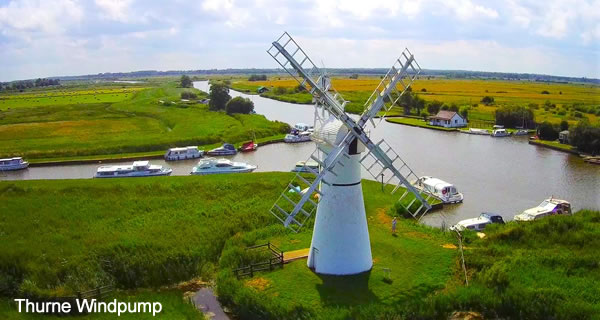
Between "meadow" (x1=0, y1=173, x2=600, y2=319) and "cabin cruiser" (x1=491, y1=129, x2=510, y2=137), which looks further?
"cabin cruiser" (x1=491, y1=129, x2=510, y2=137)

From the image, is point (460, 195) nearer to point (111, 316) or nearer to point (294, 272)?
point (294, 272)

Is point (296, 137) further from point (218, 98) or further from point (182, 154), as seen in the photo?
point (218, 98)

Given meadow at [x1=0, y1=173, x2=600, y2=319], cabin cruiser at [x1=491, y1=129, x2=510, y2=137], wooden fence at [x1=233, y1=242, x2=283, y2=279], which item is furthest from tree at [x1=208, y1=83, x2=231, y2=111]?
wooden fence at [x1=233, y1=242, x2=283, y2=279]

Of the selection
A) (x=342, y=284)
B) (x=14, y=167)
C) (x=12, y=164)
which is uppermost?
(x=342, y=284)

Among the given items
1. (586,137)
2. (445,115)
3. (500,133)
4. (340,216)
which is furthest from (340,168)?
(445,115)

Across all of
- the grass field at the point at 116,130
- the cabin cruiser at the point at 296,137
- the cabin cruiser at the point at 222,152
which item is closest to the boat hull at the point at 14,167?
the grass field at the point at 116,130

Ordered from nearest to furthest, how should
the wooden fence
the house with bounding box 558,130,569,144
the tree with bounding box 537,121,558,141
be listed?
the wooden fence
the house with bounding box 558,130,569,144
the tree with bounding box 537,121,558,141

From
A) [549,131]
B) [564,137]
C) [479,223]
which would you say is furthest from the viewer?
[549,131]

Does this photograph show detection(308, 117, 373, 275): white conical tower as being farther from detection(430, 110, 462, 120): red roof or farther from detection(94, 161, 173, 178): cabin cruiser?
detection(430, 110, 462, 120): red roof

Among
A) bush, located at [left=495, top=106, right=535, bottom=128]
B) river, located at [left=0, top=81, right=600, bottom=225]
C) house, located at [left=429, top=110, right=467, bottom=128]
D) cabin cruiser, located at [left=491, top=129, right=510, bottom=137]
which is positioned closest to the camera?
river, located at [left=0, top=81, right=600, bottom=225]
